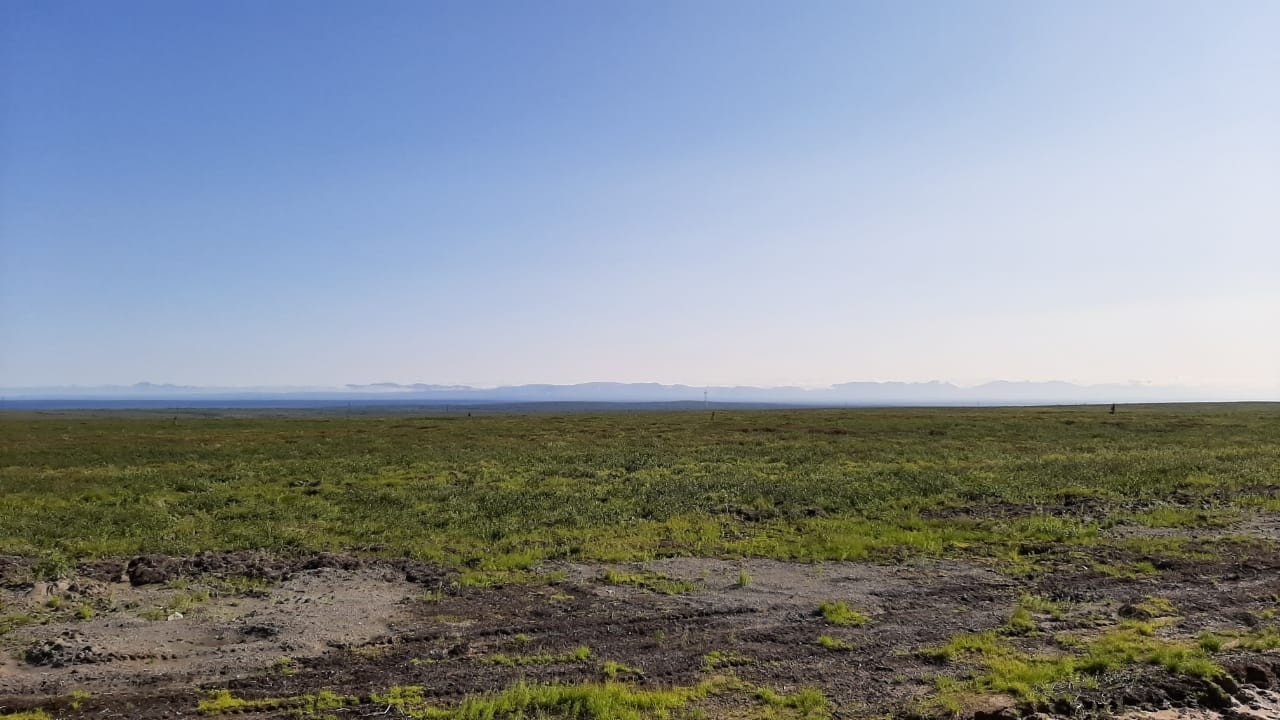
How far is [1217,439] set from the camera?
51.9 meters

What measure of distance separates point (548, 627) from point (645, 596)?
107 inches

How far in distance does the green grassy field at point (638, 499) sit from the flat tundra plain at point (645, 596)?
21 cm

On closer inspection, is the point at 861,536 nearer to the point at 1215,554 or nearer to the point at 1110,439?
the point at 1215,554

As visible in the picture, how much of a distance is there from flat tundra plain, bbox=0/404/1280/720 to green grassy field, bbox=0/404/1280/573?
0.21 meters

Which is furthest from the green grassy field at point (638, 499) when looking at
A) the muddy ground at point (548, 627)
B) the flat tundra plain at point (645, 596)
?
the muddy ground at point (548, 627)

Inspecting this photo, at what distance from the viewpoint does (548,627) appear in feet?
40.3

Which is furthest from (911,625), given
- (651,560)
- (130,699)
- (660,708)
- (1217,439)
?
(1217,439)

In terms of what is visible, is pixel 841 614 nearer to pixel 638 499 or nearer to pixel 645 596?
pixel 645 596

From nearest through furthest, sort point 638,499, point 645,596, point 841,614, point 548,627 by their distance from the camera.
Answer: point 548,627
point 841,614
point 645,596
point 638,499

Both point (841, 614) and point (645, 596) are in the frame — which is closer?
point (841, 614)

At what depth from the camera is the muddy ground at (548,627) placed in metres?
9.35

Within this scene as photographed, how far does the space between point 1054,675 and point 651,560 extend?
32.2 ft

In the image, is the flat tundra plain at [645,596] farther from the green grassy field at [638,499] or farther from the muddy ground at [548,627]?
the green grassy field at [638,499]

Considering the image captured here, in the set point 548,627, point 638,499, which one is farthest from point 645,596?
point 638,499
